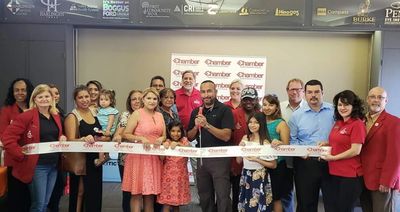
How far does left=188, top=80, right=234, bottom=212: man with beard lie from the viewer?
365 centimetres

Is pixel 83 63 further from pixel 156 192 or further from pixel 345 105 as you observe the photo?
pixel 345 105

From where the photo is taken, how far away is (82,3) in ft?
18.1

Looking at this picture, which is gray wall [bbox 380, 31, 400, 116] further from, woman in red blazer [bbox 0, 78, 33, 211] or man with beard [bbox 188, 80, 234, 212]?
woman in red blazer [bbox 0, 78, 33, 211]

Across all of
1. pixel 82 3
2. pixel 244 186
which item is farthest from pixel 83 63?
pixel 244 186

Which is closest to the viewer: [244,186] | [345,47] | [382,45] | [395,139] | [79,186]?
[395,139]

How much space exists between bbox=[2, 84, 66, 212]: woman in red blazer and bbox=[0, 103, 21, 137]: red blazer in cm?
55

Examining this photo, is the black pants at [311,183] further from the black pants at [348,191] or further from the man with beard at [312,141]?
the black pants at [348,191]

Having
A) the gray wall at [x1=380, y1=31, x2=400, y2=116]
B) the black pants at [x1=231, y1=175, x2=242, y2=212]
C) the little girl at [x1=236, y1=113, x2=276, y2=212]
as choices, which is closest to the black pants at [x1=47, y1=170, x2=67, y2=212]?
the black pants at [x1=231, y1=175, x2=242, y2=212]

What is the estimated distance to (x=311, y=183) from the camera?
138 inches

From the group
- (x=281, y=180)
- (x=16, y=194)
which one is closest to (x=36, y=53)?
(x=16, y=194)

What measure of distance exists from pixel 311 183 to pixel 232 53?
9.34 ft

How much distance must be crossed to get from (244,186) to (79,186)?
1686mm

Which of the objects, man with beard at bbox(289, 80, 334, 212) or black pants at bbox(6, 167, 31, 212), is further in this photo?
black pants at bbox(6, 167, 31, 212)

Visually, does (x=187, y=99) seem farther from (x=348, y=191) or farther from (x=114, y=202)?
(x=348, y=191)
